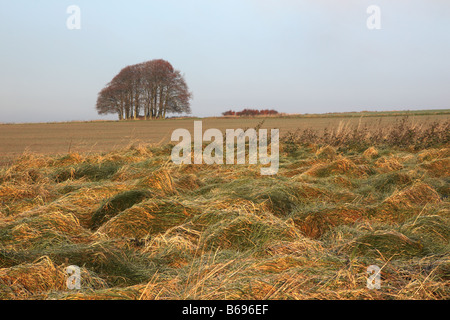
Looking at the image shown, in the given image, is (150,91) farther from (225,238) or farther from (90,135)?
(225,238)

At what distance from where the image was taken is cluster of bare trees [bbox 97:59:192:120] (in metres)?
49.5

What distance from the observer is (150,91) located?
50031 millimetres

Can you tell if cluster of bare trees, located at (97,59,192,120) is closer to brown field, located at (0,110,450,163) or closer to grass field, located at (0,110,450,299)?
brown field, located at (0,110,450,163)

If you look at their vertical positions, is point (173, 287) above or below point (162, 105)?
below

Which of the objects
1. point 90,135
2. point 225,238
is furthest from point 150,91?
point 225,238

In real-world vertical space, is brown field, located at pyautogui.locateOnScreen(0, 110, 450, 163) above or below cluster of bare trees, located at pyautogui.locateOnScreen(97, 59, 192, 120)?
below

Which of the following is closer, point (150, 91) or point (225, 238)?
point (225, 238)

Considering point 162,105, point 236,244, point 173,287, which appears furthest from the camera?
point 162,105

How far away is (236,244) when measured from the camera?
360cm

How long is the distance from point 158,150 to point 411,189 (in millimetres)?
6993

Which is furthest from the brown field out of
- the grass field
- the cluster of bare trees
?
the cluster of bare trees

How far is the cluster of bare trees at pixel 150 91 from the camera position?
49.5 m
